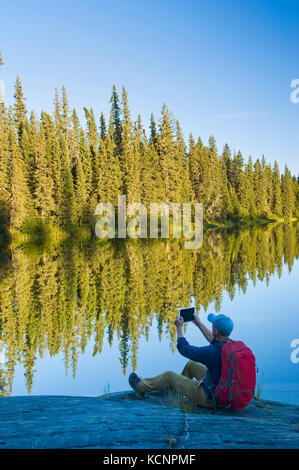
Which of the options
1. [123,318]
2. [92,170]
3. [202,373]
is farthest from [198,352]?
[92,170]

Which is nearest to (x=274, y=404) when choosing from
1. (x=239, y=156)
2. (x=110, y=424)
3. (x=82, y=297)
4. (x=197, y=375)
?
(x=197, y=375)

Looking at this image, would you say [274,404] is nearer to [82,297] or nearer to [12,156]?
[82,297]

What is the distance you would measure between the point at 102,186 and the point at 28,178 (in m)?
8.80

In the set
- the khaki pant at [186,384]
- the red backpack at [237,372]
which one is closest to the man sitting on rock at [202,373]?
the khaki pant at [186,384]

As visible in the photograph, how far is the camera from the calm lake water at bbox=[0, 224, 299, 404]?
7.07 meters

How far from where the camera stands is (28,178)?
3991cm

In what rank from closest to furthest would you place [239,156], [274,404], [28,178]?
[274,404] < [28,178] < [239,156]

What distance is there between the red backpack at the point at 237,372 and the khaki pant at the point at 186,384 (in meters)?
0.37

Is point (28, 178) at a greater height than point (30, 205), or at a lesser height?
greater

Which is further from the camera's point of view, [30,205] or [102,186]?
[102,186]

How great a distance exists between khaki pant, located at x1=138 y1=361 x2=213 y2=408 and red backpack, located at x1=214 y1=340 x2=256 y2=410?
1.22 ft

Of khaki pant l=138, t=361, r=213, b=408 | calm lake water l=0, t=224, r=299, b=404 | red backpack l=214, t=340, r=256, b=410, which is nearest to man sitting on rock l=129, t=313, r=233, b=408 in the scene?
khaki pant l=138, t=361, r=213, b=408

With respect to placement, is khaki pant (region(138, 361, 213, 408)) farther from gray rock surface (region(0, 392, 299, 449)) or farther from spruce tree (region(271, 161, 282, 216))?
spruce tree (region(271, 161, 282, 216))

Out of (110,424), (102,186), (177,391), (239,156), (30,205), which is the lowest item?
(177,391)
